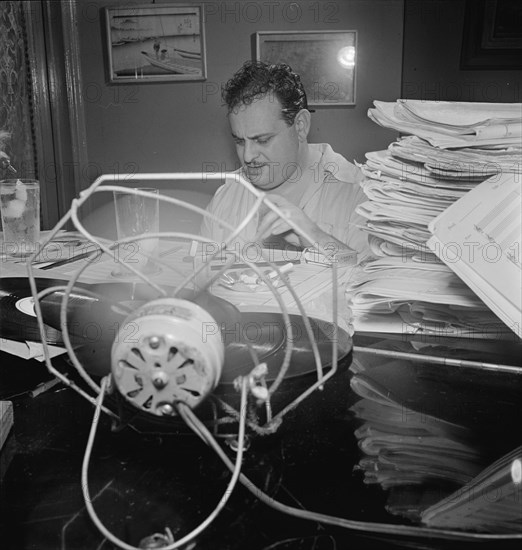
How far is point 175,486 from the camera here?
34 centimetres

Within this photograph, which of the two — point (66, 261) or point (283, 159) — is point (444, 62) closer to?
point (283, 159)

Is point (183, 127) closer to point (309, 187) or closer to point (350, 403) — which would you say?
point (309, 187)

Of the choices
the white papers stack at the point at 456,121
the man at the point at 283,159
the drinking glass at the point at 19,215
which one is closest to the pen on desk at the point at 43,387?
the white papers stack at the point at 456,121

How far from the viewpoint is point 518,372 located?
511mm

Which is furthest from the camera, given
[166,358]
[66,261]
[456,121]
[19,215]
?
[19,215]

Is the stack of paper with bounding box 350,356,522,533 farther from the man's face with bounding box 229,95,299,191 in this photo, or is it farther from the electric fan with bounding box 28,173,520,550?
the man's face with bounding box 229,95,299,191

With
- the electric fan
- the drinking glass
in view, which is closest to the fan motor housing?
the electric fan

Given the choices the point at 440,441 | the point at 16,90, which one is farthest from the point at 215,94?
the point at 440,441

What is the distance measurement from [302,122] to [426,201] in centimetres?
144

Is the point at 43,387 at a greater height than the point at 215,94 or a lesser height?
lesser

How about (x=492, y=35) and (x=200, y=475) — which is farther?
(x=492, y=35)

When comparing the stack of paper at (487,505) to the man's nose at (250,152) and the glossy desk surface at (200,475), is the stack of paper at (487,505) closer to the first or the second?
the glossy desk surface at (200,475)

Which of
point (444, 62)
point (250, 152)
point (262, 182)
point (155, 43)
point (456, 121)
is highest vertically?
point (155, 43)

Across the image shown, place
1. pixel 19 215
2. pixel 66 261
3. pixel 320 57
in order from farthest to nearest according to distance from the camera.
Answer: pixel 320 57, pixel 19 215, pixel 66 261
